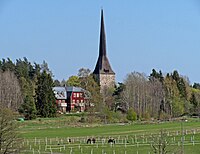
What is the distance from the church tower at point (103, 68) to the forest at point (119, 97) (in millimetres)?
12103

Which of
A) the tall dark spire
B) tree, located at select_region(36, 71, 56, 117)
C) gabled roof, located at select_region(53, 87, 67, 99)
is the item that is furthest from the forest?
the tall dark spire

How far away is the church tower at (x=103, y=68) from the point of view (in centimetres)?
13275

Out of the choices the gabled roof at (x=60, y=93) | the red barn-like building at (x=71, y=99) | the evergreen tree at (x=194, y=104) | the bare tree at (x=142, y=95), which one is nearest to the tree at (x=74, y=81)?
the gabled roof at (x=60, y=93)

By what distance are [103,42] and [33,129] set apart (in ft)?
240

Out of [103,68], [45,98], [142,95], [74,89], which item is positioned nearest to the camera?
[45,98]

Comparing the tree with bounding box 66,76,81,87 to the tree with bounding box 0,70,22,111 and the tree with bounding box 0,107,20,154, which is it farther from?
the tree with bounding box 0,107,20,154

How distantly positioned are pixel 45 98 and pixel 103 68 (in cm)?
5167

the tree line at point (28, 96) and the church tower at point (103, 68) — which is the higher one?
the church tower at point (103, 68)

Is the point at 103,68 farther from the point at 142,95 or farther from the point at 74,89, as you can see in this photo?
the point at 142,95

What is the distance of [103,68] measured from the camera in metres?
136

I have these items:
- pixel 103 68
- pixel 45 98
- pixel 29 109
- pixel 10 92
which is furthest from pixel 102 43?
pixel 29 109

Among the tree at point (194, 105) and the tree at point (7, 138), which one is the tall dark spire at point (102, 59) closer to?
the tree at point (194, 105)

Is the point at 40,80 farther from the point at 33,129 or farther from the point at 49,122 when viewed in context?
the point at 33,129

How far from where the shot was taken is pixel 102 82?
131625mm
